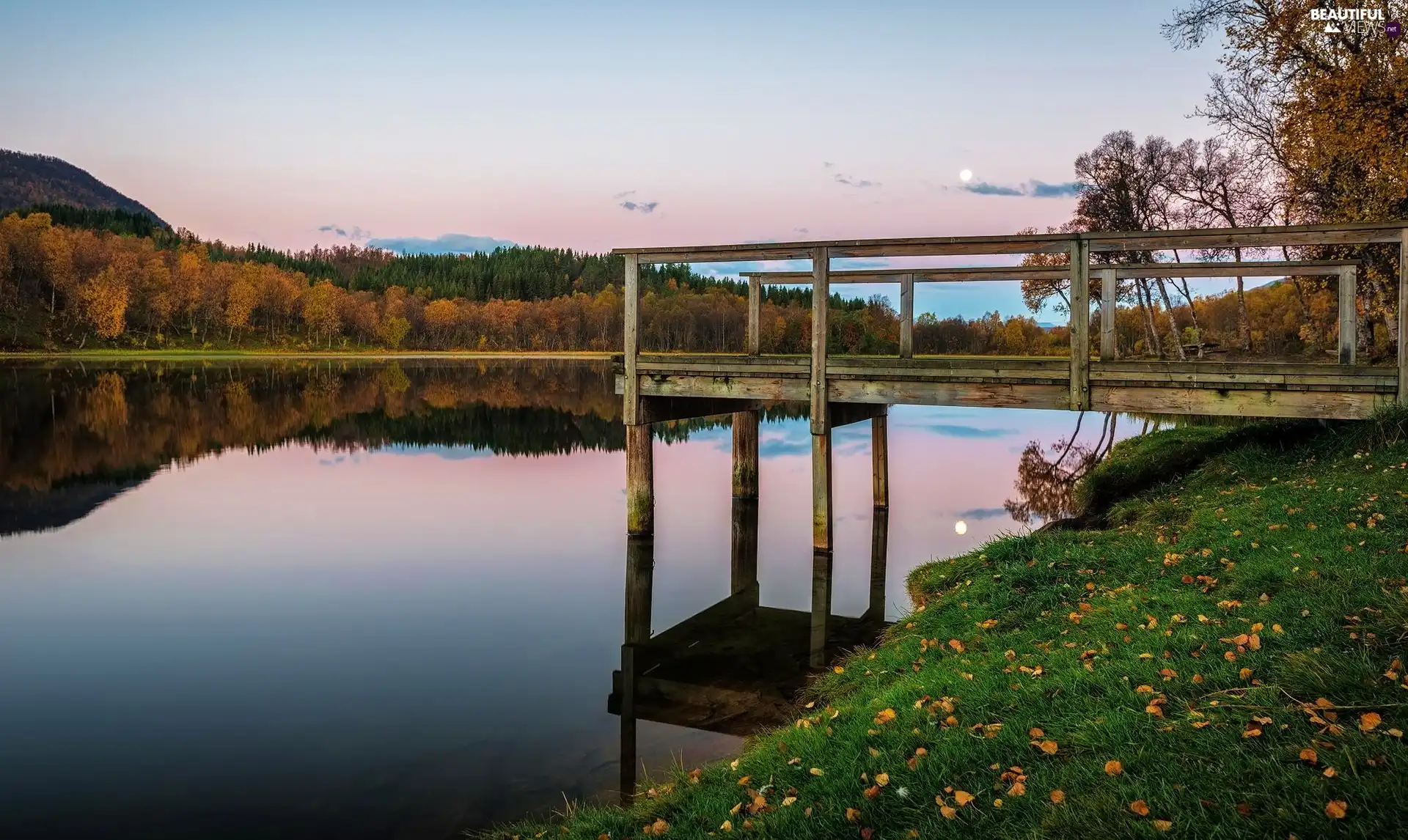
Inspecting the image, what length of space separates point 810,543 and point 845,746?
11354mm

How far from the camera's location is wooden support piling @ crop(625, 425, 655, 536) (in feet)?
54.1

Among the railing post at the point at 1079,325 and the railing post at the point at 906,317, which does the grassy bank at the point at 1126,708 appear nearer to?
the railing post at the point at 1079,325

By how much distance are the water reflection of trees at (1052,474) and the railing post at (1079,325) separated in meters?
6.60

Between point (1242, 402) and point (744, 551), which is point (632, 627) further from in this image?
point (1242, 402)

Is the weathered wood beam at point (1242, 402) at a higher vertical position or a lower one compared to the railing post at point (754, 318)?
lower

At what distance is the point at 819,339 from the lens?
14555mm

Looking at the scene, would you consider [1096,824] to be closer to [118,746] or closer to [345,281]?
[118,746]

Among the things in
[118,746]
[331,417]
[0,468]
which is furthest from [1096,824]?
[331,417]

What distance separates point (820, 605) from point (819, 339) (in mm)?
4249

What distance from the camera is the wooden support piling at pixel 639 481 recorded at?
1650cm

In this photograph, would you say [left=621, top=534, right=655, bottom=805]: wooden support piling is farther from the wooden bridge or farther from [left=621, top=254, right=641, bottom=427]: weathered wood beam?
[left=621, top=254, right=641, bottom=427]: weathered wood beam

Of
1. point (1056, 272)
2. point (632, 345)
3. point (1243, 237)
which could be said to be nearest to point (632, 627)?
point (632, 345)

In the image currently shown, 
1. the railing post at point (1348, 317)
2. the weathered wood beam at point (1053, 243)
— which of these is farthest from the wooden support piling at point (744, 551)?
the railing post at point (1348, 317)
